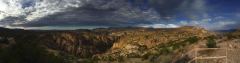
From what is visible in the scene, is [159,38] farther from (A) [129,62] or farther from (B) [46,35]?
(A) [129,62]

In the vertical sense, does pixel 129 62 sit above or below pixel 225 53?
below

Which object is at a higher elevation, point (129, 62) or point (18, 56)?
point (18, 56)

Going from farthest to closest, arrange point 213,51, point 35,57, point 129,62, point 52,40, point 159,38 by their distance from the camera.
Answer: point 52,40 < point 159,38 < point 129,62 < point 35,57 < point 213,51

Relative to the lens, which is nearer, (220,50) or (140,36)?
(220,50)

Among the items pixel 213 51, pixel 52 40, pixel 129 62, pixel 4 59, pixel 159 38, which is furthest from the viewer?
pixel 52 40

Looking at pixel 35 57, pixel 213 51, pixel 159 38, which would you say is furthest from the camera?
pixel 159 38

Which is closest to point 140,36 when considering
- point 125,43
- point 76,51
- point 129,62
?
point 125,43

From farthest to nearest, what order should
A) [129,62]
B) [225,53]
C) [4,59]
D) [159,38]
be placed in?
[159,38]
[129,62]
[4,59]
[225,53]

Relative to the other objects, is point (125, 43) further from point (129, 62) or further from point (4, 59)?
point (4, 59)

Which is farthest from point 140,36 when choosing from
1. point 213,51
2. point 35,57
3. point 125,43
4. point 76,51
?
point 213,51
